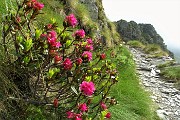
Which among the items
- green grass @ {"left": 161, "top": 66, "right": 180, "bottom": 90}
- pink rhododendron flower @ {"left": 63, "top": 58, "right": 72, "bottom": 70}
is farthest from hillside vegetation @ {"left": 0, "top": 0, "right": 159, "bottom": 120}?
green grass @ {"left": 161, "top": 66, "right": 180, "bottom": 90}

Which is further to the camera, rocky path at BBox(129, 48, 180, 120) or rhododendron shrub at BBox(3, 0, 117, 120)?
rocky path at BBox(129, 48, 180, 120)

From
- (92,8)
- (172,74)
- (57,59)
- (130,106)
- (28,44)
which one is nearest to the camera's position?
(28,44)

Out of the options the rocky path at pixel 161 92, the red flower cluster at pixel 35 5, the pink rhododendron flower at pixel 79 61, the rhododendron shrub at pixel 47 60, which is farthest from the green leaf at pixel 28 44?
the rocky path at pixel 161 92

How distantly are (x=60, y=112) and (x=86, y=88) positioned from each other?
1.20m

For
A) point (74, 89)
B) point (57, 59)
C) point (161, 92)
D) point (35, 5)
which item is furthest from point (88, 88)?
point (161, 92)

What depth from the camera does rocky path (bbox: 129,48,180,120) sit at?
9.16 meters

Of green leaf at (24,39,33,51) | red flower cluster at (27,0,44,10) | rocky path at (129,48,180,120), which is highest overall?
red flower cluster at (27,0,44,10)

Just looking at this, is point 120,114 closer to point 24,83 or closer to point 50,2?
point 24,83

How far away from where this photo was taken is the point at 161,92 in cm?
1159

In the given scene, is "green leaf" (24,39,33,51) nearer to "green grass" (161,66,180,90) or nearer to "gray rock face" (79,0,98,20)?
"green grass" (161,66,180,90)

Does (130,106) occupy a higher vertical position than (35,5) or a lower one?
lower

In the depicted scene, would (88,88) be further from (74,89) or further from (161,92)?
(161,92)

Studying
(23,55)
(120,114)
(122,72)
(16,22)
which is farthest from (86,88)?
(122,72)

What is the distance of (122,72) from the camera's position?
1223 cm
